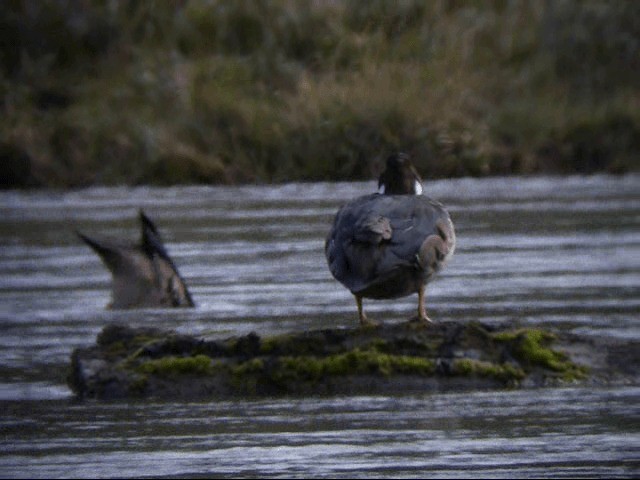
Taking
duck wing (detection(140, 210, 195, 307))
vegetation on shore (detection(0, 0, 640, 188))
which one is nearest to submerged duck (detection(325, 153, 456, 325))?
duck wing (detection(140, 210, 195, 307))

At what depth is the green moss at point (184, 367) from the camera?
1013 centimetres

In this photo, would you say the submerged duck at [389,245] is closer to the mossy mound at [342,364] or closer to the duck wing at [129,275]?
the mossy mound at [342,364]

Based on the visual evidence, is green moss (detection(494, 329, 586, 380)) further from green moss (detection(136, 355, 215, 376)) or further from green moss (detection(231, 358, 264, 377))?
green moss (detection(136, 355, 215, 376))

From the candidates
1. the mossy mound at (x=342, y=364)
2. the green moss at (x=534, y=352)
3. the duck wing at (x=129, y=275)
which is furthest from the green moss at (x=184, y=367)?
Answer: the duck wing at (x=129, y=275)

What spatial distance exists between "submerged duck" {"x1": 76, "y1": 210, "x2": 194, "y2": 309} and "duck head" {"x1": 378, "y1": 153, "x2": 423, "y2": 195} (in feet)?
10.1

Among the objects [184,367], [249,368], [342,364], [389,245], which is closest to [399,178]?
[389,245]

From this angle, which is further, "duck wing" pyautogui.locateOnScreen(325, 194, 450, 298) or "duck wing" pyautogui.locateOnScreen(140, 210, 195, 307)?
"duck wing" pyautogui.locateOnScreen(140, 210, 195, 307)

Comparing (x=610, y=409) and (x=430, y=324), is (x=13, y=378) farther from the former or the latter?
(x=610, y=409)

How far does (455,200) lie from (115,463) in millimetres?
14356

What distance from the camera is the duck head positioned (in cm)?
1111

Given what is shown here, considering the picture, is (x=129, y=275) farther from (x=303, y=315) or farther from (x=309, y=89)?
(x=309, y=89)

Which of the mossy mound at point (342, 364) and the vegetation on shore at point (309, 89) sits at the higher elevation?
the mossy mound at point (342, 364)

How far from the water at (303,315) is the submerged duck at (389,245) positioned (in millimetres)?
578

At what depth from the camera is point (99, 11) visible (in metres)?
35.9
